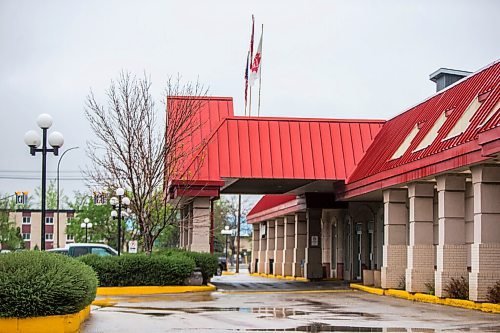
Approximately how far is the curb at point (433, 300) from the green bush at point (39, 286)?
Result: 9650 millimetres

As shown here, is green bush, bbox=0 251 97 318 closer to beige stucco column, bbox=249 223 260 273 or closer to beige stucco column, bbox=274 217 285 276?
beige stucco column, bbox=274 217 285 276

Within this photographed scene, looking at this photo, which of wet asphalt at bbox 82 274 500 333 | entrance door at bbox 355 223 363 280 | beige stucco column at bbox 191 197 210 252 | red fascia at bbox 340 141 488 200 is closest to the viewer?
wet asphalt at bbox 82 274 500 333

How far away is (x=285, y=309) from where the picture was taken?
66.8ft

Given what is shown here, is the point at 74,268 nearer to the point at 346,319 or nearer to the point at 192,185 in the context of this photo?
the point at 346,319

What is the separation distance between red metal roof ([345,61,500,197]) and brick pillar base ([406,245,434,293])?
6.98ft

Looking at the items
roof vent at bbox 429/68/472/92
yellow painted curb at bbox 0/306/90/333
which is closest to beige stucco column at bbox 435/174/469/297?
yellow painted curb at bbox 0/306/90/333

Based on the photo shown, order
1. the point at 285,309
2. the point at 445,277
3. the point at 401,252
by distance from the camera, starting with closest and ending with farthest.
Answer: the point at 285,309 → the point at 445,277 → the point at 401,252

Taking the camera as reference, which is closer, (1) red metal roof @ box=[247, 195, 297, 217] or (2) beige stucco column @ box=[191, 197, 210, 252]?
(2) beige stucco column @ box=[191, 197, 210, 252]

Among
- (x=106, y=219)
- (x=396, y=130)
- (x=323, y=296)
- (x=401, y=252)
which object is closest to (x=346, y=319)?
(x=323, y=296)

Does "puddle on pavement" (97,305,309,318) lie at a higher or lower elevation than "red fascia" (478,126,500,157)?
lower

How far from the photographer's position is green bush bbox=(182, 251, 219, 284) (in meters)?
31.2

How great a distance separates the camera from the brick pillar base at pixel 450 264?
74.7 ft

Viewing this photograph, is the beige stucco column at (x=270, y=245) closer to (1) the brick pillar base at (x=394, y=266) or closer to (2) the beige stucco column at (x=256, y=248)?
(2) the beige stucco column at (x=256, y=248)

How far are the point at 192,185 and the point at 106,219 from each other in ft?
115
